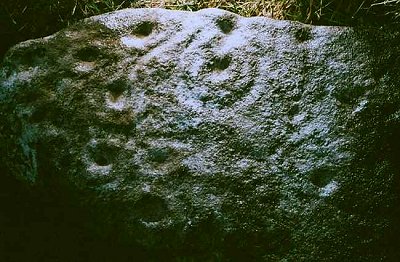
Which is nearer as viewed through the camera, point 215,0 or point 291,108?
point 291,108

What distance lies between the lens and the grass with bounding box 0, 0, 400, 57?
288cm

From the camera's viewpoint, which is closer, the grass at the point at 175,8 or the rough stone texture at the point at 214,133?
the rough stone texture at the point at 214,133

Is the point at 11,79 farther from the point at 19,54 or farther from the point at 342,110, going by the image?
the point at 342,110

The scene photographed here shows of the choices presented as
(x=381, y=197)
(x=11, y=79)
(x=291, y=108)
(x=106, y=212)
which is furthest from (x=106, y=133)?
(x=381, y=197)

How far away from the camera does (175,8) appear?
3.15 meters

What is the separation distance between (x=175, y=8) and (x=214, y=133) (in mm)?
1340

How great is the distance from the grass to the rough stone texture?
0.65m

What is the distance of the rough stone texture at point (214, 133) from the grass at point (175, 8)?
649 mm

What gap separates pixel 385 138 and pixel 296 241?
613 mm

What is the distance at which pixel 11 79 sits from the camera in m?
2.39

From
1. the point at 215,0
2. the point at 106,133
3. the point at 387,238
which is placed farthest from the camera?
the point at 215,0

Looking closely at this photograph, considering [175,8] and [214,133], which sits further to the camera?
[175,8]

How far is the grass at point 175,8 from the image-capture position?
2.88 metres

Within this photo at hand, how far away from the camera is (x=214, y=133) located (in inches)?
84.0
